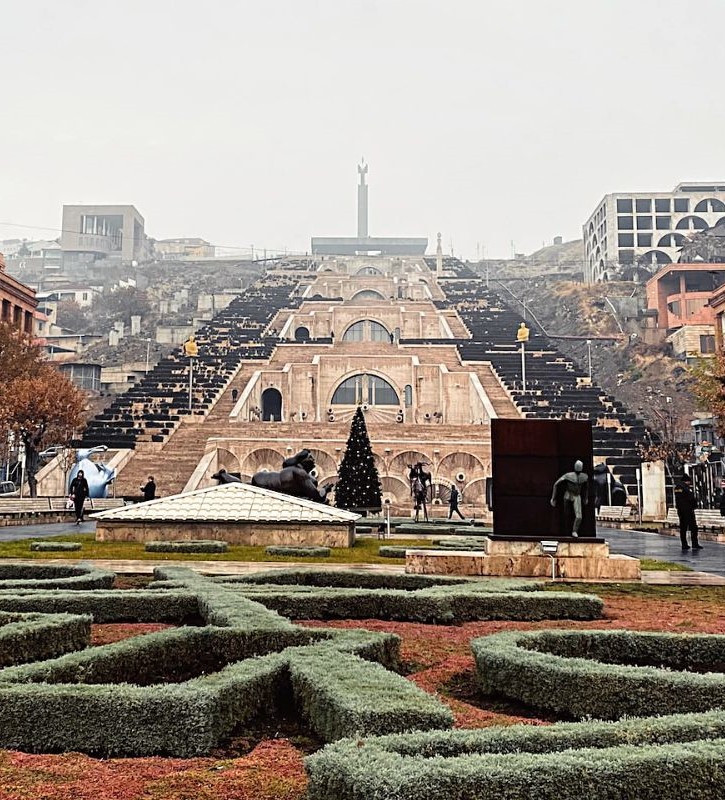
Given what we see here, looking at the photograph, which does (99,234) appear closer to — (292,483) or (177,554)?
(292,483)

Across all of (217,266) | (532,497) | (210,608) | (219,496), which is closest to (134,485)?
(219,496)

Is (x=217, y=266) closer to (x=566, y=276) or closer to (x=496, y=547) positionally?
(x=566, y=276)

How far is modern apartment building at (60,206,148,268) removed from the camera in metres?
128

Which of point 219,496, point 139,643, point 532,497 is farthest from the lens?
point 219,496

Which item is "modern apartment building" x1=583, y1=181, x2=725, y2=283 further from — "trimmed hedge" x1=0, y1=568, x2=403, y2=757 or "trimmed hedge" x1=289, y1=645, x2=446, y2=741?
"trimmed hedge" x1=289, y1=645, x2=446, y2=741

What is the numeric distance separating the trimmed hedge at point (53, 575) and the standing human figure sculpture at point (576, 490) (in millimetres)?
6797

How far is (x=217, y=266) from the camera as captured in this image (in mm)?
136250

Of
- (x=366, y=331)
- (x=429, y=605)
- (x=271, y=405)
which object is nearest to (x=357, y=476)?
(x=429, y=605)

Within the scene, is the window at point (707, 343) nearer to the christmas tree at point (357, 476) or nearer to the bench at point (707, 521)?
the bench at point (707, 521)

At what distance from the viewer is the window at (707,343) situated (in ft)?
203

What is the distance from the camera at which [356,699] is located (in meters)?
3.87

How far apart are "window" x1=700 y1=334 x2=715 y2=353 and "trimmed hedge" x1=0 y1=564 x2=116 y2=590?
199 feet

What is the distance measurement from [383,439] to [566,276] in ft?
293

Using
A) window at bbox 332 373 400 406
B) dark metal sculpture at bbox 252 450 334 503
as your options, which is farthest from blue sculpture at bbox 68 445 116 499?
window at bbox 332 373 400 406
